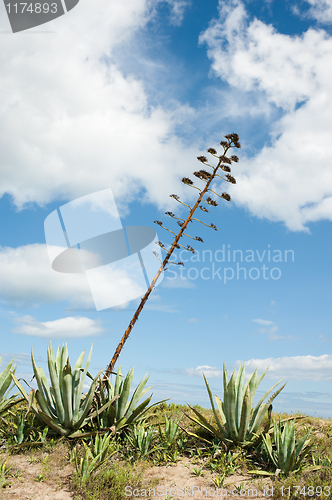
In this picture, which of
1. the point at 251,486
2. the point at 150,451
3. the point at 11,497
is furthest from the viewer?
the point at 150,451

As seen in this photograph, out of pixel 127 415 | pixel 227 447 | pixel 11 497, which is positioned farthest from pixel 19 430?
pixel 227 447

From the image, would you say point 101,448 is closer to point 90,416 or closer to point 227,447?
point 90,416

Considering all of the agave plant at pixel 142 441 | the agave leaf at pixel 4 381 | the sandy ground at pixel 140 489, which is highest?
the agave leaf at pixel 4 381

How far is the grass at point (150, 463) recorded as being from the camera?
4699 millimetres

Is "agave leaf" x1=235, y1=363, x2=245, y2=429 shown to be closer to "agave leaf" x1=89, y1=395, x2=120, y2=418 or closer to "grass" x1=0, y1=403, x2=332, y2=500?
"grass" x1=0, y1=403, x2=332, y2=500

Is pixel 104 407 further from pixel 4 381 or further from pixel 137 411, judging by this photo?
pixel 4 381

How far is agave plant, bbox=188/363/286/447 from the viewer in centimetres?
575

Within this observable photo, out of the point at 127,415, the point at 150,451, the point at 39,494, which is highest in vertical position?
the point at 127,415

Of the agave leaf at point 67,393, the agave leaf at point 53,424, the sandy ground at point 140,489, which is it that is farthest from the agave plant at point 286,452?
the agave leaf at point 53,424

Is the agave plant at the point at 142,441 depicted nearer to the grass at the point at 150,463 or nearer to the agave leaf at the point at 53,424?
the grass at the point at 150,463

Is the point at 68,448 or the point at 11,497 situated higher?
the point at 68,448

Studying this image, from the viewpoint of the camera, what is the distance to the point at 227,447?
19.2 feet

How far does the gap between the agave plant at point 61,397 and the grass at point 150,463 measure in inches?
11.7

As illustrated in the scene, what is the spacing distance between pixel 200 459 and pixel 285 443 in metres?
1.53
